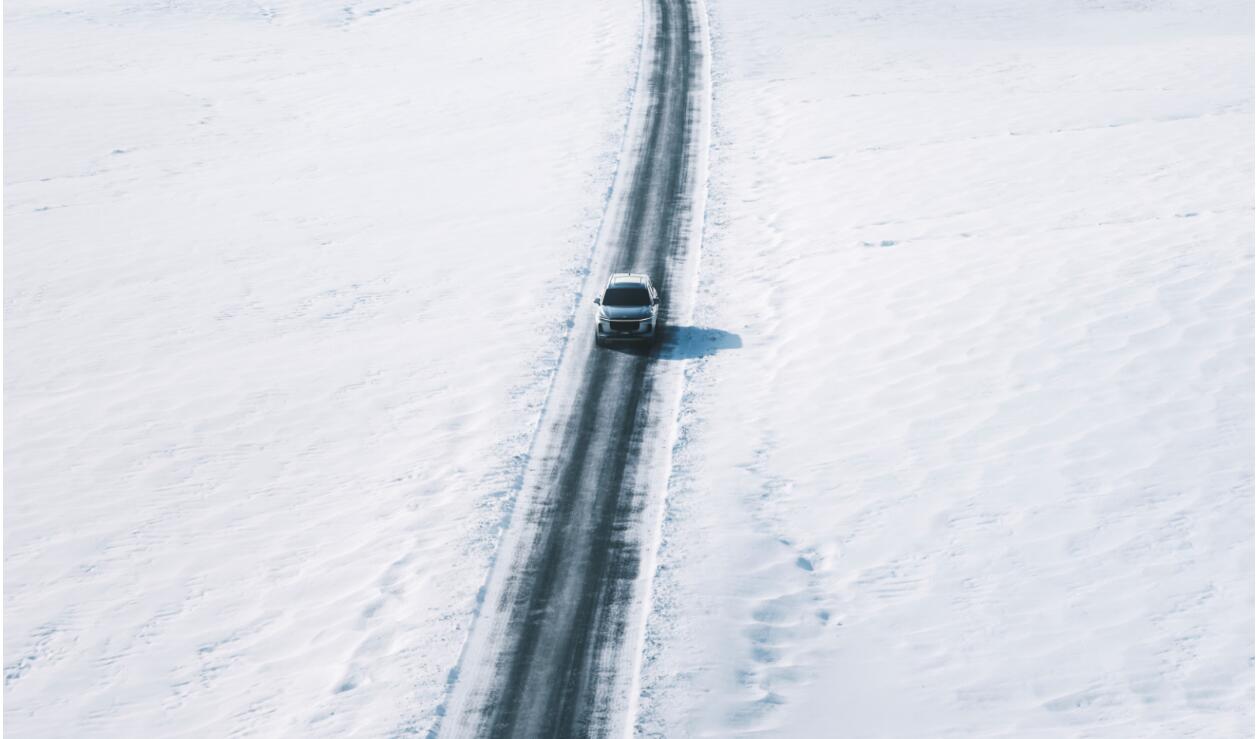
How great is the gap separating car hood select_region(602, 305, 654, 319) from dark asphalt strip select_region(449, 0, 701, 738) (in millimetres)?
867

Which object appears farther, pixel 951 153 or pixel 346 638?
pixel 951 153

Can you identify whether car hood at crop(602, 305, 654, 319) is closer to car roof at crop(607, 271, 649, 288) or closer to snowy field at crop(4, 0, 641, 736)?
car roof at crop(607, 271, 649, 288)

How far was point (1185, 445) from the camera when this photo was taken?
19312mm

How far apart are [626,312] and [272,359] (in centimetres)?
840

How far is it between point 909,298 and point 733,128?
17579 mm

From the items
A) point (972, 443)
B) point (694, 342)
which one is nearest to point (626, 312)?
point (694, 342)

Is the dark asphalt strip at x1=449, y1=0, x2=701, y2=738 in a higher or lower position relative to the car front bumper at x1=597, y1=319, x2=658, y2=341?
lower

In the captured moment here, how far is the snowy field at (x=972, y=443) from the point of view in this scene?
15383 mm

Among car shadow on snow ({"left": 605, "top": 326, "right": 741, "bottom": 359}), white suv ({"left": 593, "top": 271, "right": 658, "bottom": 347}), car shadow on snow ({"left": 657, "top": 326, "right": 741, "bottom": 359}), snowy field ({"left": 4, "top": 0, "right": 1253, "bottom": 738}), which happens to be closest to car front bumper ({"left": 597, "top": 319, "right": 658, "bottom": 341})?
white suv ({"left": 593, "top": 271, "right": 658, "bottom": 347})

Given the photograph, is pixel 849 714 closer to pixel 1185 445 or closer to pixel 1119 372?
pixel 1185 445

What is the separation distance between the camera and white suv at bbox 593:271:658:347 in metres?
25.4

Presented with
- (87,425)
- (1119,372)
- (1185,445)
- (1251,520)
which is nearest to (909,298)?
(1119,372)

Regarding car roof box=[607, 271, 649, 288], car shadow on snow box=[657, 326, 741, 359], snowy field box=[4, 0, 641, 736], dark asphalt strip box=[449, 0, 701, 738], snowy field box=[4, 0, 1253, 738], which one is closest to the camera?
dark asphalt strip box=[449, 0, 701, 738]

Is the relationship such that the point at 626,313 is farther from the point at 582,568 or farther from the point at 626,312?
the point at 582,568
